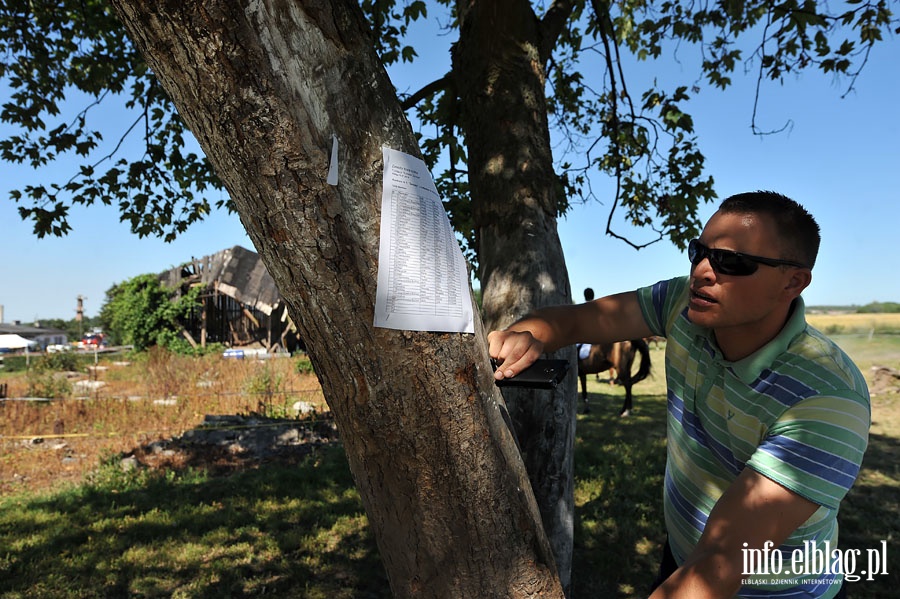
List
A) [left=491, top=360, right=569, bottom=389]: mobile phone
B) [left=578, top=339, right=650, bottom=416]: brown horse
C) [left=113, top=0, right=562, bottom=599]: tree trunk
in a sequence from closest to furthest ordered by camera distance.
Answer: [left=113, top=0, right=562, bottom=599]: tree trunk, [left=491, top=360, right=569, bottom=389]: mobile phone, [left=578, top=339, right=650, bottom=416]: brown horse

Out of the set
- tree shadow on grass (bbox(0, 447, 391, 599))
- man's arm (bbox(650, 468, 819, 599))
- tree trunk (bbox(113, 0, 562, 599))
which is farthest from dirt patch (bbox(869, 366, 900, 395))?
tree trunk (bbox(113, 0, 562, 599))

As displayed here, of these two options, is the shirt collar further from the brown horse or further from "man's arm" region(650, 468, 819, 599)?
the brown horse

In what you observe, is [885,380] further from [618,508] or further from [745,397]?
[745,397]

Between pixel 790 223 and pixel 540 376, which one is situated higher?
pixel 790 223

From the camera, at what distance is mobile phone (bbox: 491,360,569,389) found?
1596 millimetres

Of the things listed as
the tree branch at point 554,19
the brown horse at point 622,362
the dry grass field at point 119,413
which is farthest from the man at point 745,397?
the brown horse at point 622,362

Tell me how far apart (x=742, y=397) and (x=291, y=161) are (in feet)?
4.81

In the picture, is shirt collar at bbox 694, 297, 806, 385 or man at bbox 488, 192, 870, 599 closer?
man at bbox 488, 192, 870, 599

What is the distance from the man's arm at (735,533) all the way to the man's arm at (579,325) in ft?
2.16

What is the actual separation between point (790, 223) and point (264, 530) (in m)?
5.25

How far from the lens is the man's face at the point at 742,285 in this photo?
65.4 inches

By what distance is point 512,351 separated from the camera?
1669 millimetres

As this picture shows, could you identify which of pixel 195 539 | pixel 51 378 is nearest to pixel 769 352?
pixel 195 539

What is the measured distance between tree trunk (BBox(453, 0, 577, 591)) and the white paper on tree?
4.95ft
